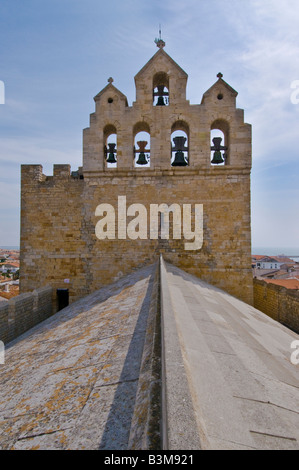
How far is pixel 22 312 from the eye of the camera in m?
6.75

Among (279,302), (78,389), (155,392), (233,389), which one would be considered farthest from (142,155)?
(155,392)

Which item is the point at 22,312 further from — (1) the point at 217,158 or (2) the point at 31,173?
(1) the point at 217,158

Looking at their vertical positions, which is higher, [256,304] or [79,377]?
[79,377]

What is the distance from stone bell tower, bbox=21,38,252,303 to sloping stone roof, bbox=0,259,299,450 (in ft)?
17.1

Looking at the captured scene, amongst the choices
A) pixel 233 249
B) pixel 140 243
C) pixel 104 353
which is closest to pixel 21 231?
pixel 140 243

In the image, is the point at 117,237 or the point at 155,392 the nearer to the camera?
the point at 155,392

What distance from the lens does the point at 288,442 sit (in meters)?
1.32

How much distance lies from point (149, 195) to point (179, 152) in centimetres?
179

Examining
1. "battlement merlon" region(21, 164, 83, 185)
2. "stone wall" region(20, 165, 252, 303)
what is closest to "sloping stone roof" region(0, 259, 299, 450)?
"stone wall" region(20, 165, 252, 303)

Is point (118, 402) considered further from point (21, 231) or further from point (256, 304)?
point (256, 304)

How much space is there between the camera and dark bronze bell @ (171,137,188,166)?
869cm

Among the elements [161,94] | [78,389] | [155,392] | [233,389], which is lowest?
[78,389]

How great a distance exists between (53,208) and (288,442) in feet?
28.4

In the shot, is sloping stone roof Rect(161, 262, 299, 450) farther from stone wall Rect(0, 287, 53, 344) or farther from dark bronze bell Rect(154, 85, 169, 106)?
dark bronze bell Rect(154, 85, 169, 106)
